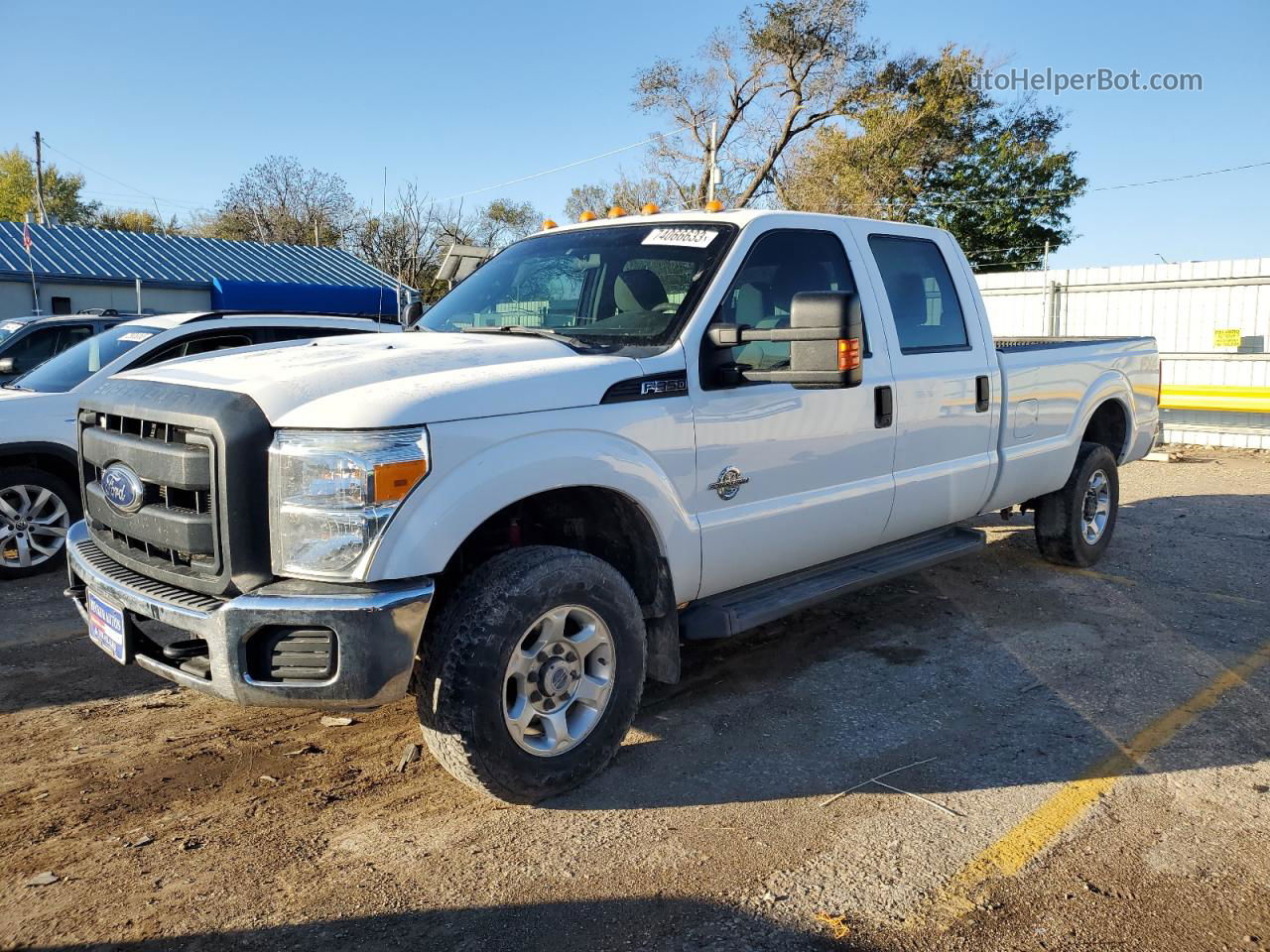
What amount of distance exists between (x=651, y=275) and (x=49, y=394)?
463 centimetres

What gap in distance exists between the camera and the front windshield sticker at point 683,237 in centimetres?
413

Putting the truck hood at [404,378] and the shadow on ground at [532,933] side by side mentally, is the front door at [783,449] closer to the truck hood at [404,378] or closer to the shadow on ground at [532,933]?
the truck hood at [404,378]

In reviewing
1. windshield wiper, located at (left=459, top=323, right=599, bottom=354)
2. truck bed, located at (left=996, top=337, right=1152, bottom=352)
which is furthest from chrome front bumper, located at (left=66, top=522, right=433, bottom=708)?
truck bed, located at (left=996, top=337, right=1152, bottom=352)

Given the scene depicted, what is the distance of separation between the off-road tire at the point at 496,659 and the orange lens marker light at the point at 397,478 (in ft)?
1.43

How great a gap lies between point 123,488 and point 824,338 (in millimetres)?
2445

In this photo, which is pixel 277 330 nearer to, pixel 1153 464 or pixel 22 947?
pixel 22 947

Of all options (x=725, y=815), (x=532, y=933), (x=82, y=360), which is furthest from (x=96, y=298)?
(x=532, y=933)

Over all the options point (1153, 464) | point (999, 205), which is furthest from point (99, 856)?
point (999, 205)

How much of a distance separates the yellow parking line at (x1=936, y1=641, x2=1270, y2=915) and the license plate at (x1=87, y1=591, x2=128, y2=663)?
8.78 ft

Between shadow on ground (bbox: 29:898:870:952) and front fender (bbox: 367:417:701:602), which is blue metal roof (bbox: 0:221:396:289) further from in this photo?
shadow on ground (bbox: 29:898:870:952)

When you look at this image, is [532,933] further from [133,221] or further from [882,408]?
[133,221]

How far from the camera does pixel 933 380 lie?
4848 mm

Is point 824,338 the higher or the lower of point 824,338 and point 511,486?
the higher

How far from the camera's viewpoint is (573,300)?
13.9 ft
